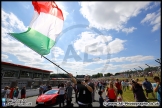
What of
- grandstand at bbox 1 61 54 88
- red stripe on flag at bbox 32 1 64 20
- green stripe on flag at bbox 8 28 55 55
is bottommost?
grandstand at bbox 1 61 54 88

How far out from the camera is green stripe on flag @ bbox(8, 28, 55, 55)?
7.45 m

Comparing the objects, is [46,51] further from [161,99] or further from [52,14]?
[161,99]

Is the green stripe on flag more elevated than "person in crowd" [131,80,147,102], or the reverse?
the green stripe on flag

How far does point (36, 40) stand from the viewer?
780cm

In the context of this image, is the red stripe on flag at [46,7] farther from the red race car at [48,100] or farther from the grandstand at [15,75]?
the grandstand at [15,75]

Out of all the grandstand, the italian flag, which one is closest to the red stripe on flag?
the italian flag

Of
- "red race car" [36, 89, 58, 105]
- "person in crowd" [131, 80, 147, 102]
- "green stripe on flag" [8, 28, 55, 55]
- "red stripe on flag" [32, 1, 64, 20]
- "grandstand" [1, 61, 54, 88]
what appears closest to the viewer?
"person in crowd" [131, 80, 147, 102]

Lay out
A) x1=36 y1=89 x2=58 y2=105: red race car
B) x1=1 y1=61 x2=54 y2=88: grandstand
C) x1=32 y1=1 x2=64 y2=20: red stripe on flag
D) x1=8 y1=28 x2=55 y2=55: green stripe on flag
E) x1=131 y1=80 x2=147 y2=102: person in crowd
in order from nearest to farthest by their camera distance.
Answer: x1=131 y1=80 x2=147 y2=102: person in crowd → x1=8 y1=28 x2=55 y2=55: green stripe on flag → x1=32 y1=1 x2=64 y2=20: red stripe on flag → x1=36 y1=89 x2=58 y2=105: red race car → x1=1 y1=61 x2=54 y2=88: grandstand

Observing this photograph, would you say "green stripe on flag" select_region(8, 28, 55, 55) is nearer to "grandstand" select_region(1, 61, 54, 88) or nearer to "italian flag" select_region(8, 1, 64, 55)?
"italian flag" select_region(8, 1, 64, 55)

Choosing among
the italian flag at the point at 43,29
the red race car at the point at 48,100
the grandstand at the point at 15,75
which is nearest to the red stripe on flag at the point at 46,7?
the italian flag at the point at 43,29

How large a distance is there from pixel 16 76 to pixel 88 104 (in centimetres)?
3403

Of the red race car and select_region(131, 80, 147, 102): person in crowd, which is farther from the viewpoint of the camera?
the red race car

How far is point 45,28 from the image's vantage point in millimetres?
8383

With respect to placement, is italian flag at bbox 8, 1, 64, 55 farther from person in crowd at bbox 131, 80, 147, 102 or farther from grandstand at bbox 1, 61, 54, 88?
grandstand at bbox 1, 61, 54, 88
